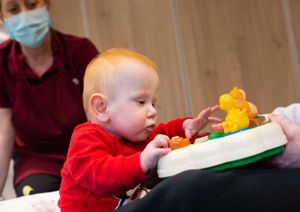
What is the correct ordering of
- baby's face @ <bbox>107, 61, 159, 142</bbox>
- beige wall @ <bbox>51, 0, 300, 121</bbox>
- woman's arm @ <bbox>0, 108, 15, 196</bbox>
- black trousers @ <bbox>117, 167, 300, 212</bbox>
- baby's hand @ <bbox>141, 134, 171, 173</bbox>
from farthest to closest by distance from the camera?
beige wall @ <bbox>51, 0, 300, 121</bbox>, woman's arm @ <bbox>0, 108, 15, 196</bbox>, baby's face @ <bbox>107, 61, 159, 142</bbox>, baby's hand @ <bbox>141, 134, 171, 173</bbox>, black trousers @ <bbox>117, 167, 300, 212</bbox>

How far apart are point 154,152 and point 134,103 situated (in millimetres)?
172

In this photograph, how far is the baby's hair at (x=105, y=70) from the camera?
906 millimetres

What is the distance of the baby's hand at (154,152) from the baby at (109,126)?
0.03 m

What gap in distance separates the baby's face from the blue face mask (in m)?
0.77

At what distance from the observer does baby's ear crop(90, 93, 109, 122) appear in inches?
36.0

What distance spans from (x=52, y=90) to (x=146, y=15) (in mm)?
1016

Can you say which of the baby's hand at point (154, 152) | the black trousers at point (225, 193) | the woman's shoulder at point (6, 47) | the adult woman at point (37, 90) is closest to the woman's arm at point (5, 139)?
the adult woman at point (37, 90)

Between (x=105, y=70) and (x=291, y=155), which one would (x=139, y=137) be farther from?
(x=291, y=155)

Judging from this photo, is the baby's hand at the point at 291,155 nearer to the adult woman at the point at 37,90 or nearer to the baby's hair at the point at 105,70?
the baby's hair at the point at 105,70

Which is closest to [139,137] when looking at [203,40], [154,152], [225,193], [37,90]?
[154,152]

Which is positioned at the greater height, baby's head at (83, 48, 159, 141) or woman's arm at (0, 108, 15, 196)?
baby's head at (83, 48, 159, 141)

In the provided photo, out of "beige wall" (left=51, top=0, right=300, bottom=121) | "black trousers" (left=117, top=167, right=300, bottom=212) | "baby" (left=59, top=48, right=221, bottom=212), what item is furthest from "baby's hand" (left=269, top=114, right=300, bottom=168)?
"beige wall" (left=51, top=0, right=300, bottom=121)

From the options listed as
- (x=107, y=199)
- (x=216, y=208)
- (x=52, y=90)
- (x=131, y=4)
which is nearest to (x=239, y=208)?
(x=216, y=208)

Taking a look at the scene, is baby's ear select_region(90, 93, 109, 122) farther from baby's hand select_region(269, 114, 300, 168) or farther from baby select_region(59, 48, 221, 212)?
baby's hand select_region(269, 114, 300, 168)
